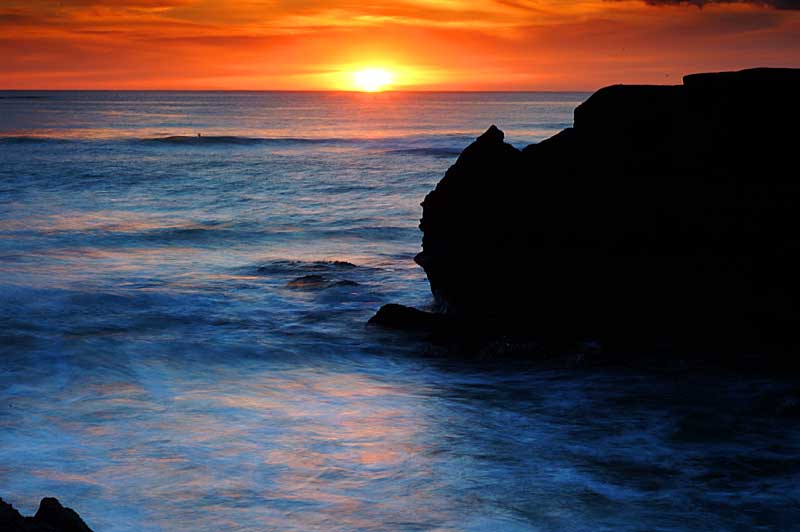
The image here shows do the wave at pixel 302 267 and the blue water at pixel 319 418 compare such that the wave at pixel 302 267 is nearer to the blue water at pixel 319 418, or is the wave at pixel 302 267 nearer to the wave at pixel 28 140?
the blue water at pixel 319 418

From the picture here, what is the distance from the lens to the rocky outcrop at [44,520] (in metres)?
4.52

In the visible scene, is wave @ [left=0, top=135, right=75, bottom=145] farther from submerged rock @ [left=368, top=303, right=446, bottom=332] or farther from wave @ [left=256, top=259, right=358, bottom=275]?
submerged rock @ [left=368, top=303, right=446, bottom=332]

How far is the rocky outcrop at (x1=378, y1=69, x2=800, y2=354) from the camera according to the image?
1161 cm

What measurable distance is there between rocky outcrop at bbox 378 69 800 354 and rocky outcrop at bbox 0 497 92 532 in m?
8.38

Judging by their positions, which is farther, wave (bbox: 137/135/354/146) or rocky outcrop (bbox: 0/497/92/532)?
wave (bbox: 137/135/354/146)

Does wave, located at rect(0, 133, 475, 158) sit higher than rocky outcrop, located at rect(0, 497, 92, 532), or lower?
higher

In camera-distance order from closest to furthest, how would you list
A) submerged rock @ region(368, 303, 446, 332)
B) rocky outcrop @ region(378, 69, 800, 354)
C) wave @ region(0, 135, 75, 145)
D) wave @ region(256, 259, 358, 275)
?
rocky outcrop @ region(378, 69, 800, 354), submerged rock @ region(368, 303, 446, 332), wave @ region(256, 259, 358, 275), wave @ region(0, 135, 75, 145)

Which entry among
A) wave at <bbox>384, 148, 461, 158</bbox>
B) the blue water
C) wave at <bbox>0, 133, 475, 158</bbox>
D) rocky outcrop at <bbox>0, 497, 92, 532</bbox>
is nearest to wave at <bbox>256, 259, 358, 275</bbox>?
the blue water

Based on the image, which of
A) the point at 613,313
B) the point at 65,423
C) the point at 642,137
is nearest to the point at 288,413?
the point at 65,423

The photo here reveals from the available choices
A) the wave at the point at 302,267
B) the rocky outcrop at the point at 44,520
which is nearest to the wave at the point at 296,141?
the wave at the point at 302,267

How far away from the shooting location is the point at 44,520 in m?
4.80

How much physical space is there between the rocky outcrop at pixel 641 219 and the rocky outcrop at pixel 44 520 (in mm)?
8379

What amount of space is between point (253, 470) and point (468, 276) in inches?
234

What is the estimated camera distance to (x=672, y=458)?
8.78 meters
